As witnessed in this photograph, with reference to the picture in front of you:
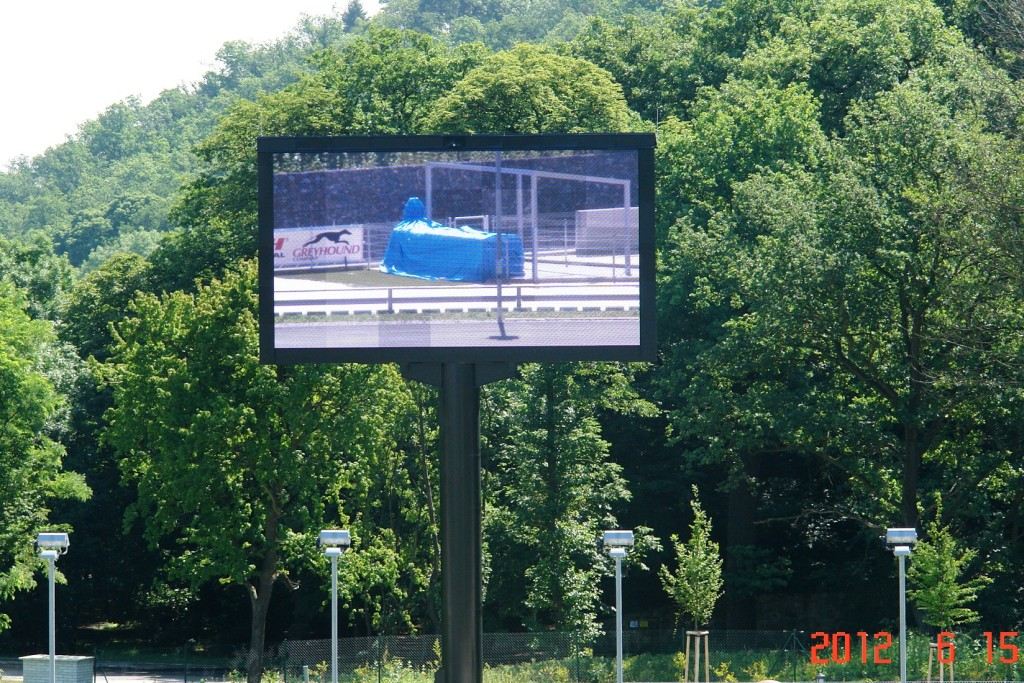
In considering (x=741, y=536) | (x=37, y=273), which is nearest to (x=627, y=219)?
(x=741, y=536)

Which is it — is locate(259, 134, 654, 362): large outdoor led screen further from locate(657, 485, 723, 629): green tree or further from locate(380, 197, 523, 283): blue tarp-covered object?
locate(657, 485, 723, 629): green tree

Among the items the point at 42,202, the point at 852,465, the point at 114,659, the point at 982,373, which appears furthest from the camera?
the point at 42,202

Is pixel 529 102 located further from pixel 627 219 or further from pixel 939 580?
pixel 627 219

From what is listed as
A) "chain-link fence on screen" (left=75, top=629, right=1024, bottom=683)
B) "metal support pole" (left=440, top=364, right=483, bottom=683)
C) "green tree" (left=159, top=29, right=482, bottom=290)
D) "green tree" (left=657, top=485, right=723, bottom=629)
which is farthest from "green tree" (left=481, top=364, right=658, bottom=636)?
"metal support pole" (left=440, top=364, right=483, bottom=683)

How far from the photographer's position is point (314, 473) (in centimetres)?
3534

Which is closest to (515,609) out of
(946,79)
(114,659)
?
(114,659)

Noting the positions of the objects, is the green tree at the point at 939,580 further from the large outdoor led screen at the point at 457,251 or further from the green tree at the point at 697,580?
the large outdoor led screen at the point at 457,251

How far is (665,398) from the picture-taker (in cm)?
4425

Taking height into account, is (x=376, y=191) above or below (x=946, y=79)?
below

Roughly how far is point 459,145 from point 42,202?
116830 millimetres

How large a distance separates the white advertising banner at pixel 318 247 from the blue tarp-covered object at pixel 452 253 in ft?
1.30

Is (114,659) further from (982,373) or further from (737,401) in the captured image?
(982,373)

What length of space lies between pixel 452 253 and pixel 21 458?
2082 centimetres

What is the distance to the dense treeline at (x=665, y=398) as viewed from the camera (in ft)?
115
